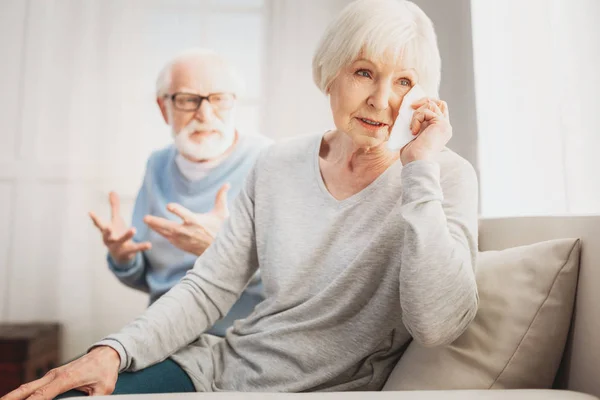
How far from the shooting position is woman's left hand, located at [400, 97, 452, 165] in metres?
0.92

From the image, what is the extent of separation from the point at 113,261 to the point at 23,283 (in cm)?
78

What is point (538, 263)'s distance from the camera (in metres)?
0.91

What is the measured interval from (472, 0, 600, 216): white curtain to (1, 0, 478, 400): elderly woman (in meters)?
0.28

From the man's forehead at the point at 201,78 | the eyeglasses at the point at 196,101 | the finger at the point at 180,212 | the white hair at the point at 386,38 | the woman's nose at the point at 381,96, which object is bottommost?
the finger at the point at 180,212

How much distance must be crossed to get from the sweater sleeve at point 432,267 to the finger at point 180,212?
860 mm

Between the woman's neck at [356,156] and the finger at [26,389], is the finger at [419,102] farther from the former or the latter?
the finger at [26,389]

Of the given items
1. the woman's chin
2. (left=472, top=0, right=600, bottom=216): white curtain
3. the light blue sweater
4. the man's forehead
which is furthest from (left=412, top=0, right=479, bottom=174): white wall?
the woman's chin

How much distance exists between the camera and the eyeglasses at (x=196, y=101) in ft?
6.94

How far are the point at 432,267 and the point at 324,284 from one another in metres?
0.26

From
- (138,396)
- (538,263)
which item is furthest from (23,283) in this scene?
(538,263)

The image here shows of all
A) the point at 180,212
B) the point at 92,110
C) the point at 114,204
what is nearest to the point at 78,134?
the point at 92,110

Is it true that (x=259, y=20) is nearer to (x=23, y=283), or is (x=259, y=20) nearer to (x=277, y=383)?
(x=23, y=283)

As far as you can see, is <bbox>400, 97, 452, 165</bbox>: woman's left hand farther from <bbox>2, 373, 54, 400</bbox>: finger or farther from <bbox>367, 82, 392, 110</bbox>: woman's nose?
<bbox>2, 373, 54, 400</bbox>: finger

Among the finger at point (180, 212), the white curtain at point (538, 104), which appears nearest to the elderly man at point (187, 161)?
the finger at point (180, 212)
